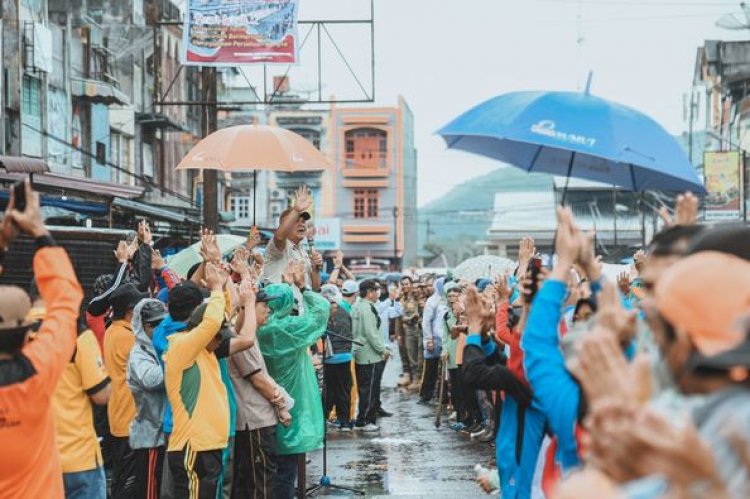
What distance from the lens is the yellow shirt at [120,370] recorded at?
8.82 m

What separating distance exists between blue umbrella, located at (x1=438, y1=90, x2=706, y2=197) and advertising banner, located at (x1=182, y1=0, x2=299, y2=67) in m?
12.6

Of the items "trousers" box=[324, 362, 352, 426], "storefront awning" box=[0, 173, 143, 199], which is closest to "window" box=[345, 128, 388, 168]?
"storefront awning" box=[0, 173, 143, 199]

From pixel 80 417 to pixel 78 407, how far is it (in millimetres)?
64

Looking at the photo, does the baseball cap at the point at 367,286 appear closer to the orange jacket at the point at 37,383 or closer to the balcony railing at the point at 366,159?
the orange jacket at the point at 37,383

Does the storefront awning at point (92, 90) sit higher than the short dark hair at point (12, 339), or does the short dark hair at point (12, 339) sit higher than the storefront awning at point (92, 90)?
the storefront awning at point (92, 90)

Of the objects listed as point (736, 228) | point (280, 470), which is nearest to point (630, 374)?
point (736, 228)

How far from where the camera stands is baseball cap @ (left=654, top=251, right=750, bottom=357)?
2.66 metres

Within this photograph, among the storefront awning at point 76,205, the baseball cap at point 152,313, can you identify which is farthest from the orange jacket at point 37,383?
the storefront awning at point 76,205

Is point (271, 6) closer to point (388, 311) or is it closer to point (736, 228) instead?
point (388, 311)

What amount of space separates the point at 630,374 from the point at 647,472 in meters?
0.36

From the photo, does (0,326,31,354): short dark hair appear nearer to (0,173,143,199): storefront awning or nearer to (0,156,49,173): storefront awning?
(0,156,49,173): storefront awning

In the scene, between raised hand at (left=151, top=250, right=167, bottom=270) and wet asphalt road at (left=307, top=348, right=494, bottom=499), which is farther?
wet asphalt road at (left=307, top=348, right=494, bottom=499)

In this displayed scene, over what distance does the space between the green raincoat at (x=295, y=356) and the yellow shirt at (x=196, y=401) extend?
1.45 m

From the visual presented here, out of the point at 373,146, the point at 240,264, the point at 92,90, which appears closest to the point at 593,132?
the point at 240,264
